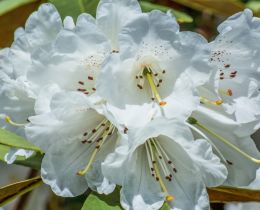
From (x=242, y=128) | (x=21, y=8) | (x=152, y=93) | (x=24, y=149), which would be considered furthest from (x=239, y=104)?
(x=21, y=8)

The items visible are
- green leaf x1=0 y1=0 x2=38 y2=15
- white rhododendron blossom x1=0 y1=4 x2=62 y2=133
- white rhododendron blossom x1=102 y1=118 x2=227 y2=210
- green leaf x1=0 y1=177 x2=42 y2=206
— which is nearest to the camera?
white rhododendron blossom x1=102 y1=118 x2=227 y2=210

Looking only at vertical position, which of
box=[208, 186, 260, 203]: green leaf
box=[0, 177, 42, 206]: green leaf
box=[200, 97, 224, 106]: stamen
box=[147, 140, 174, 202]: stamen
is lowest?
box=[208, 186, 260, 203]: green leaf

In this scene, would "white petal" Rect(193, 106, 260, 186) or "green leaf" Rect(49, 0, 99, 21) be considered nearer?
"white petal" Rect(193, 106, 260, 186)

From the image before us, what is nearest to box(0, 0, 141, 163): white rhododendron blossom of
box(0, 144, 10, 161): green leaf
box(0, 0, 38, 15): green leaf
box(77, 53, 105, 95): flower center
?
box(77, 53, 105, 95): flower center

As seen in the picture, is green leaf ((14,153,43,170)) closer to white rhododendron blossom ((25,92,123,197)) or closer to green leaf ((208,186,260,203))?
white rhododendron blossom ((25,92,123,197))

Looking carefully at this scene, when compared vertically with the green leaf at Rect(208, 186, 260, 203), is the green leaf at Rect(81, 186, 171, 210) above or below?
above

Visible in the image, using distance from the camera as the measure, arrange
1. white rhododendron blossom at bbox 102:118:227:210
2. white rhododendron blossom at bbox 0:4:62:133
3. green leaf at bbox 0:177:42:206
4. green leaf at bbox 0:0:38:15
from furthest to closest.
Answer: green leaf at bbox 0:0:38:15
green leaf at bbox 0:177:42:206
white rhododendron blossom at bbox 0:4:62:133
white rhododendron blossom at bbox 102:118:227:210
